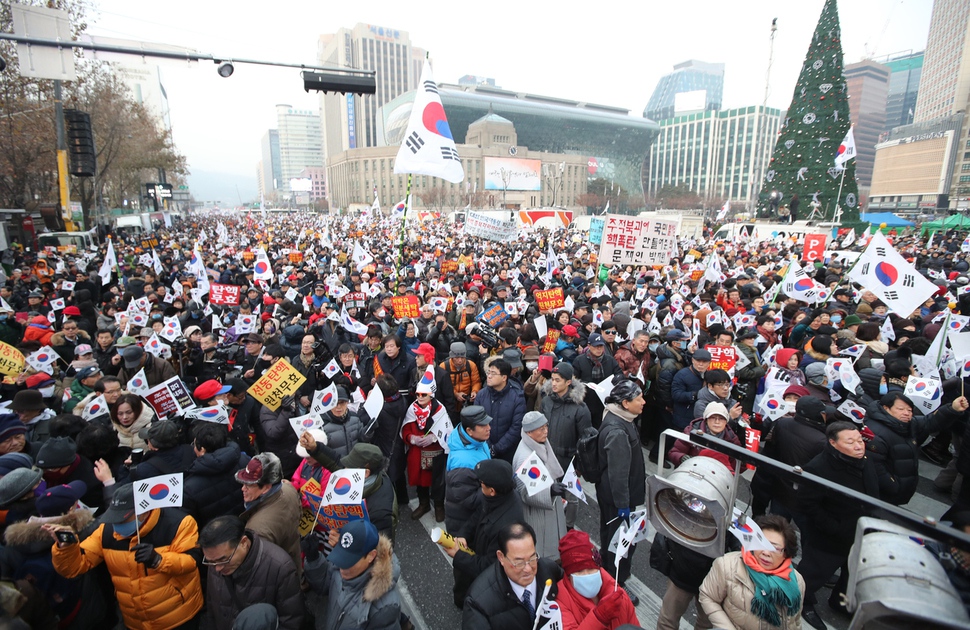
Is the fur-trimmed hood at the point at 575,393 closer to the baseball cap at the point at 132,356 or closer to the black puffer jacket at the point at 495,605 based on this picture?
→ the black puffer jacket at the point at 495,605

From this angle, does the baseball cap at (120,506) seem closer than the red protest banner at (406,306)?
Yes

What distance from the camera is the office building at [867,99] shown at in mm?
133875

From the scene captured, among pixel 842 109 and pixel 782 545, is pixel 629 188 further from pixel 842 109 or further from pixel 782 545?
pixel 782 545

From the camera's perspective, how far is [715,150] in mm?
119875

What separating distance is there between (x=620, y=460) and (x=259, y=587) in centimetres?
245

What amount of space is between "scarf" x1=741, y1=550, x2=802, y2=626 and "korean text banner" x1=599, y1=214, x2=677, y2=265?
28.7 ft

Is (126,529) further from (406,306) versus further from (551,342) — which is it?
(406,306)

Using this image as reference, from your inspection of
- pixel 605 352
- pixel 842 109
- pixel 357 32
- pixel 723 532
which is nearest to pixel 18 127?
pixel 605 352

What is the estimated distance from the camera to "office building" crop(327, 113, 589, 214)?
9125cm

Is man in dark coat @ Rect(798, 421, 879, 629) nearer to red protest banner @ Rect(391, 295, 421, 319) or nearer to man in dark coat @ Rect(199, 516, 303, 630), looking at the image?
man in dark coat @ Rect(199, 516, 303, 630)

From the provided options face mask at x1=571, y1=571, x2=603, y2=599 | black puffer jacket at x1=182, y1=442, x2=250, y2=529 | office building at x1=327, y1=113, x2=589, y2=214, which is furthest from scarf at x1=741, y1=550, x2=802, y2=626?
office building at x1=327, y1=113, x2=589, y2=214

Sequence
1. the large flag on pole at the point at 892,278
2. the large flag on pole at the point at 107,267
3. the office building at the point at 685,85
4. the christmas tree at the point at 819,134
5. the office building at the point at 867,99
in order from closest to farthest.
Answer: the large flag on pole at the point at 892,278, the large flag on pole at the point at 107,267, the christmas tree at the point at 819,134, the office building at the point at 867,99, the office building at the point at 685,85

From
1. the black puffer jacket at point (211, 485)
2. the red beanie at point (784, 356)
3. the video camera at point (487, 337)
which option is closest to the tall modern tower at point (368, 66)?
the video camera at point (487, 337)

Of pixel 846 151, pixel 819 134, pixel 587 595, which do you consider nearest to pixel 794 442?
pixel 587 595
